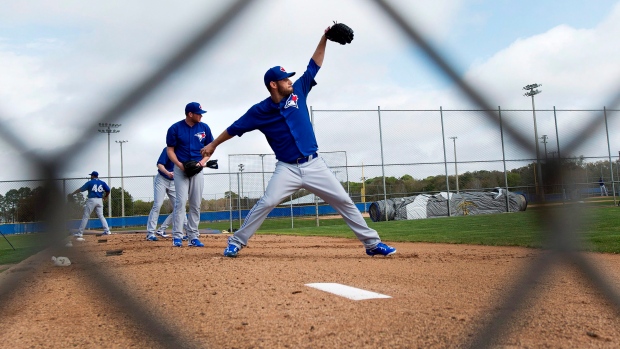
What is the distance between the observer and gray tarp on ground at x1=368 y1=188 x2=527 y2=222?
1689 centimetres

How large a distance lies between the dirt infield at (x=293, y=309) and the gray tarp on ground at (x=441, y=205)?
12.8 metres

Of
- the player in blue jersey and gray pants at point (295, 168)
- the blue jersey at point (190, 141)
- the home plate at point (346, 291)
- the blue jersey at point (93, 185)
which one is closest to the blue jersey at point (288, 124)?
the player in blue jersey and gray pants at point (295, 168)

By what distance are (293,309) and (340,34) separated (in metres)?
1.65

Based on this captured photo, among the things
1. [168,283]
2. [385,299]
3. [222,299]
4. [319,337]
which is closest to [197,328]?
[319,337]

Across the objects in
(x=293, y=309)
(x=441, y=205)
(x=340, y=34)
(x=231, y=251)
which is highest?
(x=340, y=34)

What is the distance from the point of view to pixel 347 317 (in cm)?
222

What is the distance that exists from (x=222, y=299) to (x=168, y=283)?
752 mm

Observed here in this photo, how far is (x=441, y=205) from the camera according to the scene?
58.0 feet

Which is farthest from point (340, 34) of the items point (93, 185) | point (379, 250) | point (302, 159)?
point (379, 250)

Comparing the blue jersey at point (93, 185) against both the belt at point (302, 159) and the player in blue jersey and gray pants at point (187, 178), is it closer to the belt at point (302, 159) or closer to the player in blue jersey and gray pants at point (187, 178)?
the belt at point (302, 159)

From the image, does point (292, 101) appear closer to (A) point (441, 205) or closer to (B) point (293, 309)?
(B) point (293, 309)

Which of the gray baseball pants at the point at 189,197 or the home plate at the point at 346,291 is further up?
the gray baseball pants at the point at 189,197

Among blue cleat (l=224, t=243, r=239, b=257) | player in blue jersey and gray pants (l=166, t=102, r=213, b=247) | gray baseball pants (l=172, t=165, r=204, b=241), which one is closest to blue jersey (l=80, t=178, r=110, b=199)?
blue cleat (l=224, t=243, r=239, b=257)

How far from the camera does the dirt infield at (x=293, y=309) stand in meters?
1.74
